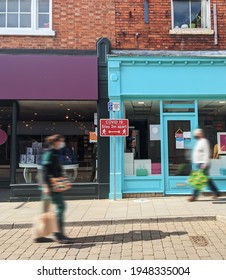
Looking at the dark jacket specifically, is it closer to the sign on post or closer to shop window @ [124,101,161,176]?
the sign on post

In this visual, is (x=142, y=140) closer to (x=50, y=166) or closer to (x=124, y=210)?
(x=124, y=210)

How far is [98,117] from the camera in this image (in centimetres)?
1012

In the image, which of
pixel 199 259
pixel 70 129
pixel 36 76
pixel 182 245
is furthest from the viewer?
pixel 70 129

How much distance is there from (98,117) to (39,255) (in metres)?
5.59

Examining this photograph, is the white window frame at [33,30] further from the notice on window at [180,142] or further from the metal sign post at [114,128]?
the notice on window at [180,142]

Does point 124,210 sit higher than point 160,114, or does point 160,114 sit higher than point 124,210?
point 160,114

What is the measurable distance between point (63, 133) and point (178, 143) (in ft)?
12.3

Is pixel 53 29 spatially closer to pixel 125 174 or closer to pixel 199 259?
pixel 125 174

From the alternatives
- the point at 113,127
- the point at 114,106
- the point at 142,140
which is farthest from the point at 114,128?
the point at 142,140

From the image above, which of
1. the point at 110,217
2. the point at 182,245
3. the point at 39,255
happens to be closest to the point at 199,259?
the point at 182,245

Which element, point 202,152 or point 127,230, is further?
point 202,152

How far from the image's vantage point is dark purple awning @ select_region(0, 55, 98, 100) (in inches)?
386

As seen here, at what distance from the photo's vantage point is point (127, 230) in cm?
667

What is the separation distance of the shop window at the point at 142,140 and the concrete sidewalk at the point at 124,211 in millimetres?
1029
